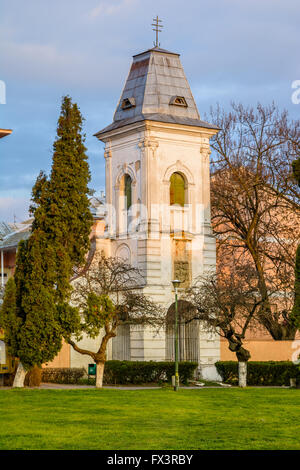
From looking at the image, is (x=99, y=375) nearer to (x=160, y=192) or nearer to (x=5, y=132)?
(x=160, y=192)

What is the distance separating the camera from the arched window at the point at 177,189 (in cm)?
4456

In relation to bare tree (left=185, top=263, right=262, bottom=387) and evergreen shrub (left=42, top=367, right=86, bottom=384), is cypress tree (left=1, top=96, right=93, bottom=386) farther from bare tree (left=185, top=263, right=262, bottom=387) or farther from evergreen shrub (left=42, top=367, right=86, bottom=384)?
evergreen shrub (left=42, top=367, right=86, bottom=384)

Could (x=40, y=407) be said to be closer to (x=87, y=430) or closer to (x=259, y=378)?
(x=87, y=430)

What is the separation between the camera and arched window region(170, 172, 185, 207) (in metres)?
44.6

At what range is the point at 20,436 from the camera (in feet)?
58.7

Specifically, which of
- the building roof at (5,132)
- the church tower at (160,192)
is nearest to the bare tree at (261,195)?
the church tower at (160,192)

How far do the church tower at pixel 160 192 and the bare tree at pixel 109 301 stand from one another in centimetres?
107

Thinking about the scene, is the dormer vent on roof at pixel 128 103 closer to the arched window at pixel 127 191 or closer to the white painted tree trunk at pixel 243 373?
the arched window at pixel 127 191

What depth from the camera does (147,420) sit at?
69.5ft

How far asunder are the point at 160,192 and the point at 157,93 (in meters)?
4.92

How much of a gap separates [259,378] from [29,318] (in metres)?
12.1

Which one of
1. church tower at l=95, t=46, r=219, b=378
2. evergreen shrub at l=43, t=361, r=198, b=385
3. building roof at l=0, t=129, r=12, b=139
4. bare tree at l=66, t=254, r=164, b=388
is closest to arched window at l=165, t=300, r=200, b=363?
church tower at l=95, t=46, r=219, b=378

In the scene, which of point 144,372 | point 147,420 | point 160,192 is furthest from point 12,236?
point 147,420
